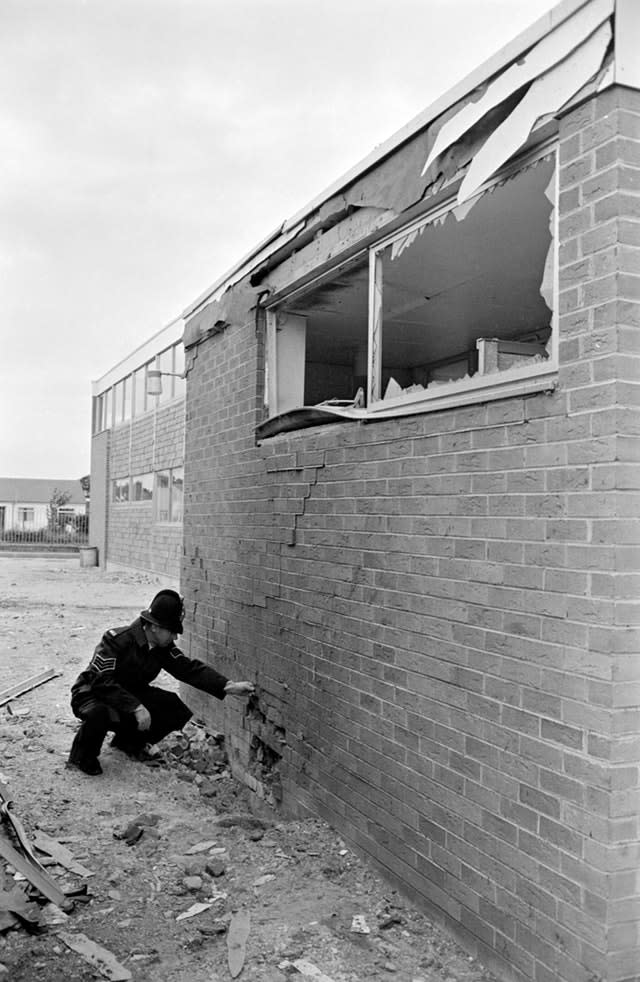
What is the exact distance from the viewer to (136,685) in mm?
6523

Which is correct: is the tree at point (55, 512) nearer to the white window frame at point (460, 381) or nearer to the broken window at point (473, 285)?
the broken window at point (473, 285)

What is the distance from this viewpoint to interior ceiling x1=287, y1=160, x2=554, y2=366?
4.19 m

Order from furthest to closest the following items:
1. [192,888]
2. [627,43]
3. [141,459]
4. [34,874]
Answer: [141,459] < [192,888] < [34,874] < [627,43]

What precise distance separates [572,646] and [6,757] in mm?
5056

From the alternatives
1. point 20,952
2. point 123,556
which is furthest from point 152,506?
point 20,952

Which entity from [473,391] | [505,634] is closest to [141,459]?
[473,391]

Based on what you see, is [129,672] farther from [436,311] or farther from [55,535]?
[55,535]

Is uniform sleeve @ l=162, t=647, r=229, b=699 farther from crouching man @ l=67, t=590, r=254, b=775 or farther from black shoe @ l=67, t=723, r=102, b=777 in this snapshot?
black shoe @ l=67, t=723, r=102, b=777

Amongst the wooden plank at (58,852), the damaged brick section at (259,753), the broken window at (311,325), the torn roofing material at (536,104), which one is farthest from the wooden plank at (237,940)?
the torn roofing material at (536,104)

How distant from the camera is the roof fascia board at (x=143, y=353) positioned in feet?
69.1

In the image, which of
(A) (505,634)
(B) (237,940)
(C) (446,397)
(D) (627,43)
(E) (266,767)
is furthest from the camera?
(E) (266,767)

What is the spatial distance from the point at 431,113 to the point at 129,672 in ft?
14.7

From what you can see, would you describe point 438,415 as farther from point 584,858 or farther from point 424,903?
point 424,903

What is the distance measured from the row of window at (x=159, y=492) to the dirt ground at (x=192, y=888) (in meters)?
13.2
